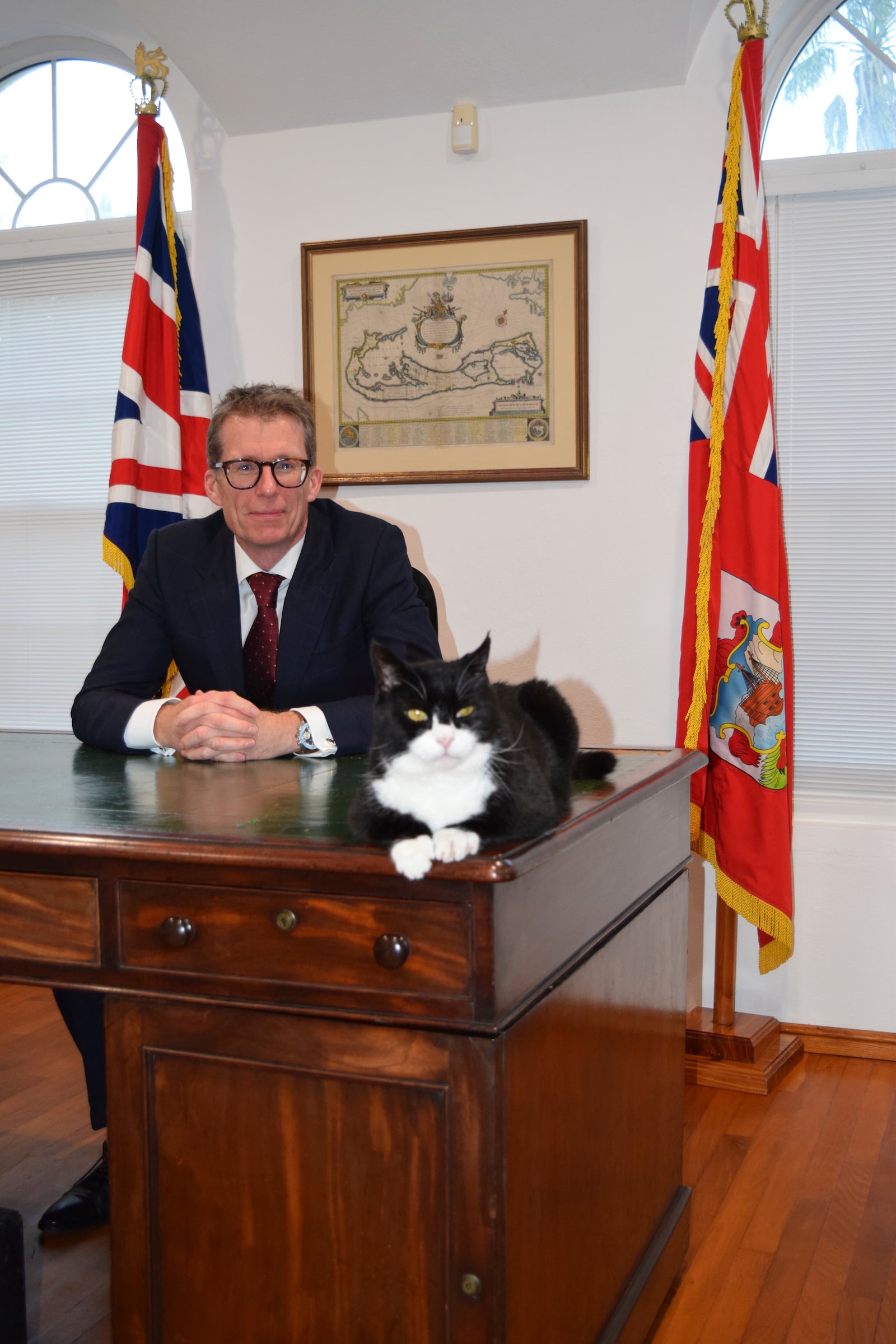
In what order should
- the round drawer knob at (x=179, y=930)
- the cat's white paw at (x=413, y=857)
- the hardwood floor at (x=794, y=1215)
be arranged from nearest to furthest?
1. the cat's white paw at (x=413, y=857)
2. the round drawer knob at (x=179, y=930)
3. the hardwood floor at (x=794, y=1215)

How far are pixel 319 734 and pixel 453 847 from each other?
2.80ft

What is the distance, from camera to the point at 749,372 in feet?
8.84

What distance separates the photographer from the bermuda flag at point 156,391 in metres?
3.11

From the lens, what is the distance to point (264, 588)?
2154mm

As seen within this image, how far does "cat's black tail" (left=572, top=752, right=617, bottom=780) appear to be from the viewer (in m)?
1.54

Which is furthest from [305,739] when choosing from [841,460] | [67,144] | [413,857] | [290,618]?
[67,144]

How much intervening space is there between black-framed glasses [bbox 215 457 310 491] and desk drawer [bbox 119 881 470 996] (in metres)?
1.04

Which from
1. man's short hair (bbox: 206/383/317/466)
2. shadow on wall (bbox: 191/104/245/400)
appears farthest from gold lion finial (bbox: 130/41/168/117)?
man's short hair (bbox: 206/383/317/466)

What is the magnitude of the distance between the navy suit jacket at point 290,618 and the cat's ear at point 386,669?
90 centimetres

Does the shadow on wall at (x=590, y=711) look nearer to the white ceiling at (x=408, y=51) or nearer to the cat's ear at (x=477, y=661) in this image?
the white ceiling at (x=408, y=51)

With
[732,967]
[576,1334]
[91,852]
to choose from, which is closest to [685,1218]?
[576,1334]

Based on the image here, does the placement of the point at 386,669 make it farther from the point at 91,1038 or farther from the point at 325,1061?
the point at 91,1038

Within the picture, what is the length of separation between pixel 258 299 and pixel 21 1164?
2.40 m

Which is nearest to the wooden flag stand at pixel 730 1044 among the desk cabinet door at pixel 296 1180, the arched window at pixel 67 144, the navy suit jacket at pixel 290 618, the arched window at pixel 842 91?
the navy suit jacket at pixel 290 618
